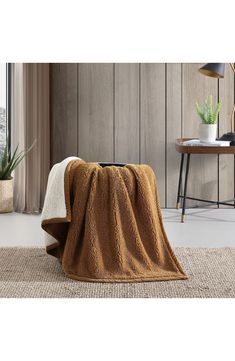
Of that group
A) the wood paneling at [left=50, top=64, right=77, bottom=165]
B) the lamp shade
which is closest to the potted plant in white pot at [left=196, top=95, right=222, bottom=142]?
the lamp shade

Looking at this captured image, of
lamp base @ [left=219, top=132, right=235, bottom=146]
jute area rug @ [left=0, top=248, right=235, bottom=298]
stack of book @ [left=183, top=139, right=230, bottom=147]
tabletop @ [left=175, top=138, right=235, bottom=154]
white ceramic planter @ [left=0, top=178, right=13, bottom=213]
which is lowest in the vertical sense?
jute area rug @ [left=0, top=248, right=235, bottom=298]

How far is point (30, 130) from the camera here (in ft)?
15.8

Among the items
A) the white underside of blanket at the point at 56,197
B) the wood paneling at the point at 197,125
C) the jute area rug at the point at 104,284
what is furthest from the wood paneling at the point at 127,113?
the white underside of blanket at the point at 56,197

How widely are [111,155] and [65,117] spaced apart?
18.2 inches

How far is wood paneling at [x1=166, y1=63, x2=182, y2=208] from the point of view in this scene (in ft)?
16.1

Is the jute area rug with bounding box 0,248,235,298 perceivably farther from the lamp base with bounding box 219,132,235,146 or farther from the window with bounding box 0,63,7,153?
the window with bounding box 0,63,7,153

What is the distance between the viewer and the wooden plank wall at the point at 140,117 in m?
4.93

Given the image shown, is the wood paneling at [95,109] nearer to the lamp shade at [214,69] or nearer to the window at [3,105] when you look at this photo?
the window at [3,105]

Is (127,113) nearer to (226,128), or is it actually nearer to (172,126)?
(172,126)

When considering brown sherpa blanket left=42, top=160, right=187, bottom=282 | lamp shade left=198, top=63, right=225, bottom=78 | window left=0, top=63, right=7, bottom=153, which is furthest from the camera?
window left=0, top=63, right=7, bottom=153

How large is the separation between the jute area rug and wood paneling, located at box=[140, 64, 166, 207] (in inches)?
64.0

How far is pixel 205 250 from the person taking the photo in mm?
3555

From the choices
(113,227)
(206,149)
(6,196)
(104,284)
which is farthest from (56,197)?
(6,196)
